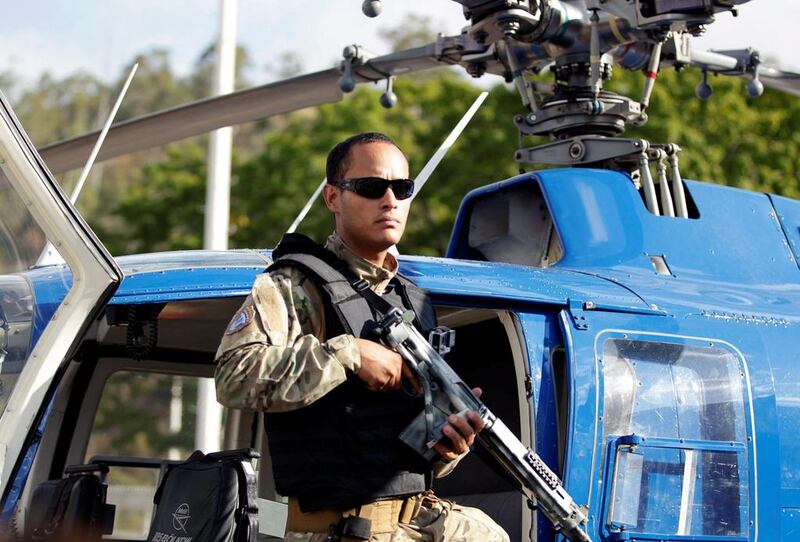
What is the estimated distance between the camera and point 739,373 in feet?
16.0

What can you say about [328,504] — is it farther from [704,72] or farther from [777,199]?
[704,72]

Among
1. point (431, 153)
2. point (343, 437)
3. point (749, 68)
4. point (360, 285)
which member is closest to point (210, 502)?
point (343, 437)

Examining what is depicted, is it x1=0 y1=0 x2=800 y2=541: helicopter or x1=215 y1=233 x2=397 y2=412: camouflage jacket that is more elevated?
x1=0 y1=0 x2=800 y2=541: helicopter

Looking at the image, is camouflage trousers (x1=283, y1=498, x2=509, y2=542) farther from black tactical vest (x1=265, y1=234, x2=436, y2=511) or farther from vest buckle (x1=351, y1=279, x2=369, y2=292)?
vest buckle (x1=351, y1=279, x2=369, y2=292)

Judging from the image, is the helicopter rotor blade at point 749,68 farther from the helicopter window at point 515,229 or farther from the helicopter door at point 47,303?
the helicopter door at point 47,303

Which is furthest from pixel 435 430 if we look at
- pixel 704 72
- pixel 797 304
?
pixel 704 72

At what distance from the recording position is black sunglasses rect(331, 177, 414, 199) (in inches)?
140

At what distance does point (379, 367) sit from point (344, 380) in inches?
5.6

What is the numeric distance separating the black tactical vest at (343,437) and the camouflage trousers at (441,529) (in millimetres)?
116

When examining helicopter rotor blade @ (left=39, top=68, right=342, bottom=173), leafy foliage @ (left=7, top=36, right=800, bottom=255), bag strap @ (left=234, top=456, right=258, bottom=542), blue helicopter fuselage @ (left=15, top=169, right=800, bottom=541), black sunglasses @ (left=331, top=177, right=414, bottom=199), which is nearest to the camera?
black sunglasses @ (left=331, top=177, right=414, bottom=199)

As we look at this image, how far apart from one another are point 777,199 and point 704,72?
1.16 meters

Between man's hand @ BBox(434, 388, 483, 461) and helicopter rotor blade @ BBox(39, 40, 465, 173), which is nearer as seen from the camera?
man's hand @ BBox(434, 388, 483, 461)

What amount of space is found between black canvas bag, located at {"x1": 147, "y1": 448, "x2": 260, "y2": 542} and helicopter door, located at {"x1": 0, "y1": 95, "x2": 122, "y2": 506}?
53 centimetres

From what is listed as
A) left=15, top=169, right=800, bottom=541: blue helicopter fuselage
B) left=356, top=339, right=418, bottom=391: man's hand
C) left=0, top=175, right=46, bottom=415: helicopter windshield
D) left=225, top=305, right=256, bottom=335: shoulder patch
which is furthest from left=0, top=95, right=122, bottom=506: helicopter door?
left=356, top=339, right=418, bottom=391: man's hand
